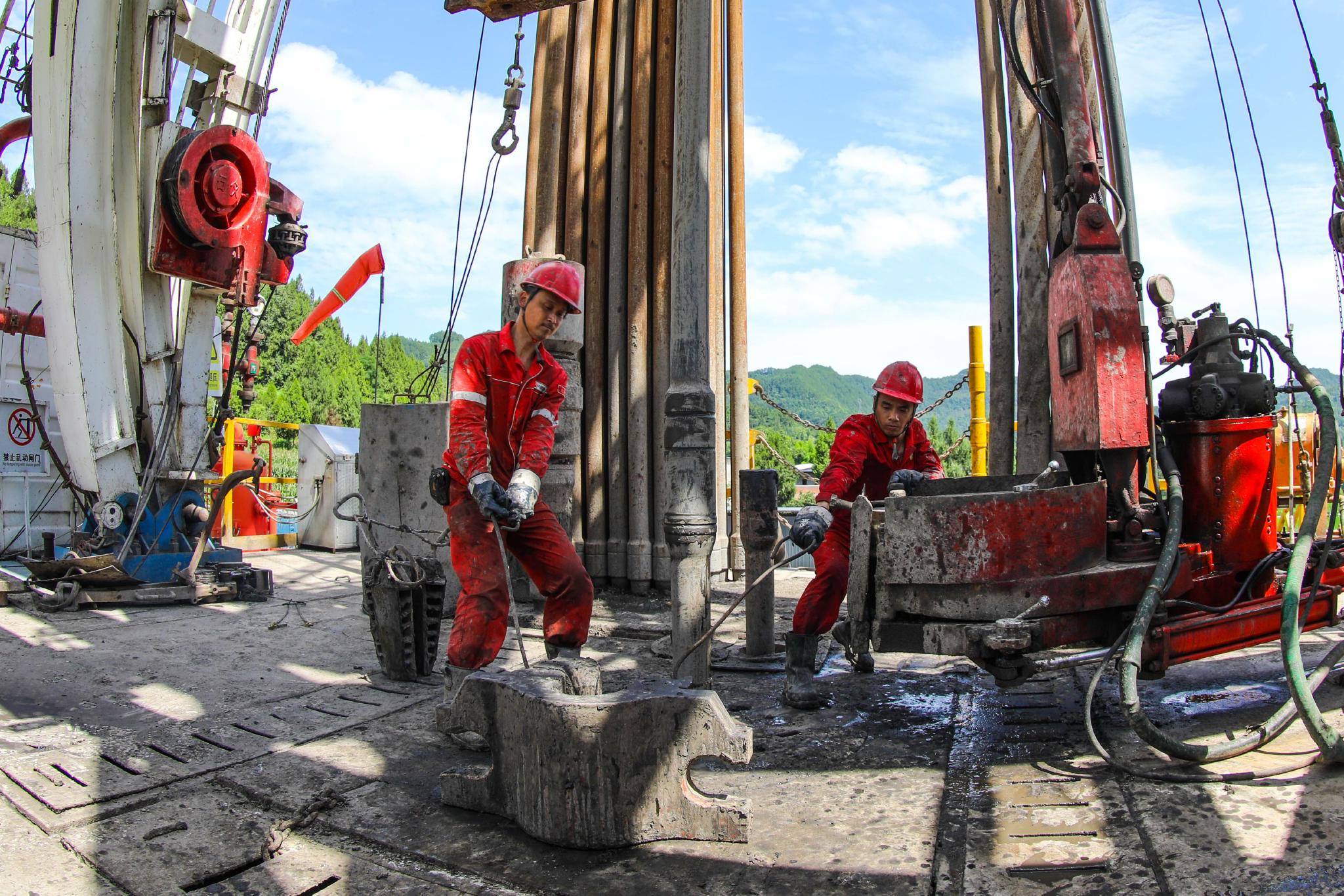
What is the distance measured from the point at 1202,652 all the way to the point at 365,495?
5.00 metres

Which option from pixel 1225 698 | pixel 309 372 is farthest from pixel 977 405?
pixel 309 372

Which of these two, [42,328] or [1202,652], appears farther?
[42,328]

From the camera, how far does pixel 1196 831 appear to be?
235 centimetres

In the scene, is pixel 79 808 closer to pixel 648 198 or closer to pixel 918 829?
pixel 918 829

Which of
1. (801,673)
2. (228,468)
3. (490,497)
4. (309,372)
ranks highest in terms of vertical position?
(309,372)

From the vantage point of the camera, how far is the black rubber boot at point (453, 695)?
3309 millimetres

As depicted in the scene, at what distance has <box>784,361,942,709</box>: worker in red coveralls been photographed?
12.5 feet

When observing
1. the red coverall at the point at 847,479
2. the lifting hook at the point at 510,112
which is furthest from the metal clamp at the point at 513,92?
the red coverall at the point at 847,479

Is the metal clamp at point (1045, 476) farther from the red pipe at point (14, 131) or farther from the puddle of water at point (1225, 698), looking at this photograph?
the red pipe at point (14, 131)

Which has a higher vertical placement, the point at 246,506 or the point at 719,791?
the point at 246,506

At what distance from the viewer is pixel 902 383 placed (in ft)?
13.9

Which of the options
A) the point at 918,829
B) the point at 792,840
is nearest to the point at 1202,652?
the point at 918,829

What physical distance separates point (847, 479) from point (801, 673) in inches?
35.7

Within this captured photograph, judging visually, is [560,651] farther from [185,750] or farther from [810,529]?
[185,750]
